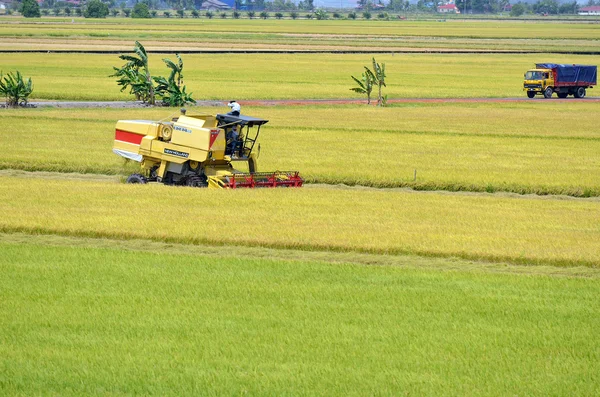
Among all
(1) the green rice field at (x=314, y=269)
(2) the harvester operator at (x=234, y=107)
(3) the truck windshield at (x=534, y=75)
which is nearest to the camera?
(1) the green rice field at (x=314, y=269)

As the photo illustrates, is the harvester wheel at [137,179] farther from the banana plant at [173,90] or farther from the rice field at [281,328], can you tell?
the banana plant at [173,90]

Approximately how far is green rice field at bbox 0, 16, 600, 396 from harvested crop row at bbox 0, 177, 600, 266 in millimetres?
83

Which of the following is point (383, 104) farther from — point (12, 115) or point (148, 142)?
point (148, 142)

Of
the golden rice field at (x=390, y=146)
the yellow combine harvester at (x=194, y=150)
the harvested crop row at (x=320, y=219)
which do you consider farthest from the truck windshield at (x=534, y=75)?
the yellow combine harvester at (x=194, y=150)

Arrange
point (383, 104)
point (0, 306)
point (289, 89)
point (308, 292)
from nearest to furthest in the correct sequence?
1. point (0, 306)
2. point (308, 292)
3. point (383, 104)
4. point (289, 89)

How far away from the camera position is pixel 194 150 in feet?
96.9

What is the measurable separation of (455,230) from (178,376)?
12455 mm

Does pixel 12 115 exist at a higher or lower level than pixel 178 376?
lower

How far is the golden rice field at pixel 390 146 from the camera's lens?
34500mm

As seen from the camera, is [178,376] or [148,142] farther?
[148,142]

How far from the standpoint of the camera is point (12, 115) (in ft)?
171

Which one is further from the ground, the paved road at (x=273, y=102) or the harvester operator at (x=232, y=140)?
the harvester operator at (x=232, y=140)

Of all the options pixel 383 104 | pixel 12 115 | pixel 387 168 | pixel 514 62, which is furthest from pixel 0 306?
pixel 514 62

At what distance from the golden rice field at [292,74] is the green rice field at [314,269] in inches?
954
